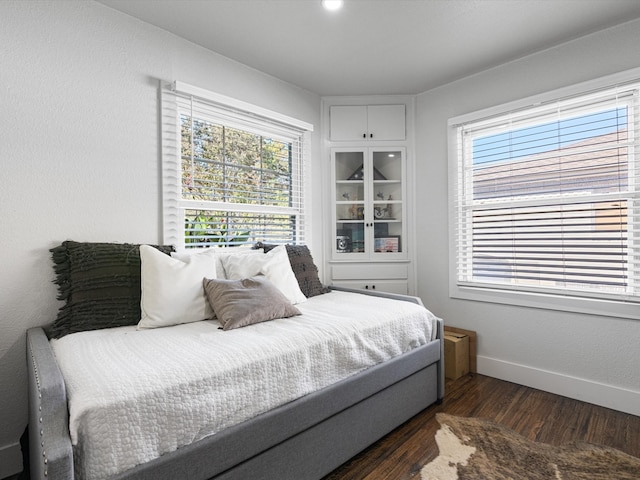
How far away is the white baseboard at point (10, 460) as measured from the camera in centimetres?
178

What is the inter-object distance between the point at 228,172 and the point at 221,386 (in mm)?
1847

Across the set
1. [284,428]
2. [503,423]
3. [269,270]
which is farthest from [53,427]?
[503,423]


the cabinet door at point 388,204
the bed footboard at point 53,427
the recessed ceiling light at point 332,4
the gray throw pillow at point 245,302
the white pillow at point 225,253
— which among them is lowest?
the bed footboard at point 53,427

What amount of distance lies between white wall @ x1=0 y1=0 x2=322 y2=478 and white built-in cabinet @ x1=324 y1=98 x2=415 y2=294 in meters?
1.59

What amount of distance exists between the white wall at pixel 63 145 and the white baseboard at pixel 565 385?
9.07 ft

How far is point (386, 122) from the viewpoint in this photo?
11.2 ft

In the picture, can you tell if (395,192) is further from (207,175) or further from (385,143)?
(207,175)

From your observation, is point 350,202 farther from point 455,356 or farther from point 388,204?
point 455,356

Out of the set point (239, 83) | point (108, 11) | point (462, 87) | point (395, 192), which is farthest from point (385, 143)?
point (108, 11)

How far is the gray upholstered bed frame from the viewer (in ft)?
3.32

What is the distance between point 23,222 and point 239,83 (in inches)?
68.4

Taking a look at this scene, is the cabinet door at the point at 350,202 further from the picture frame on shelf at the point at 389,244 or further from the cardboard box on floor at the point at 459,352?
the cardboard box on floor at the point at 459,352

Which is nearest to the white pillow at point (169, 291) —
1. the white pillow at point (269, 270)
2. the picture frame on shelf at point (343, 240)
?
the white pillow at point (269, 270)

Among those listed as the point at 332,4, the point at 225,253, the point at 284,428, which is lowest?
the point at 284,428
